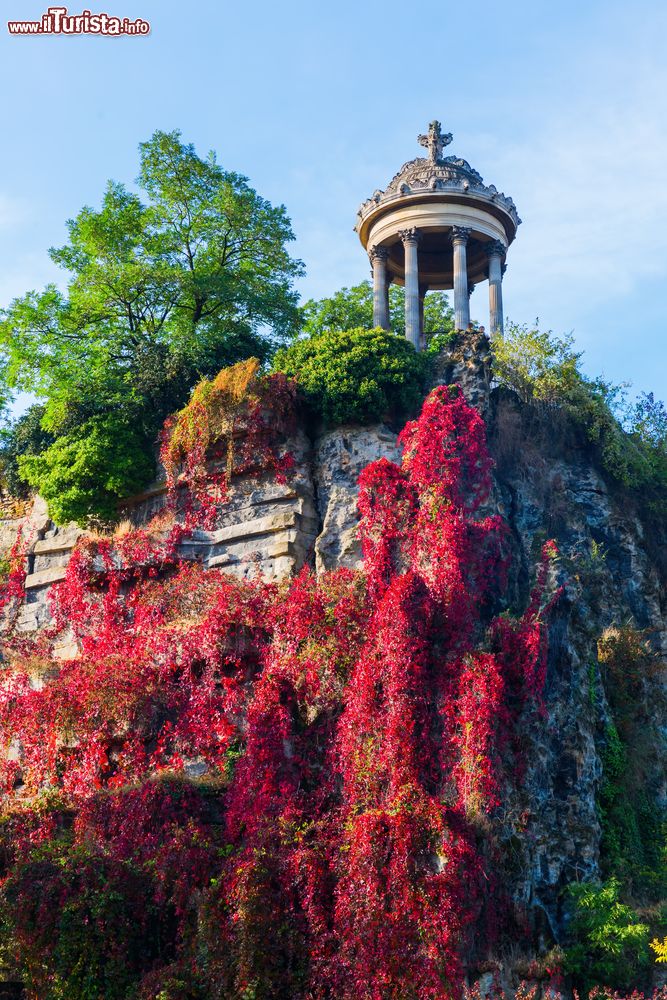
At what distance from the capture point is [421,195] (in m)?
28.2

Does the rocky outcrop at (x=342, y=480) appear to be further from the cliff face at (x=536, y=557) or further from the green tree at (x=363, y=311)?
the green tree at (x=363, y=311)

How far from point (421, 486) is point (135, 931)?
26.7ft

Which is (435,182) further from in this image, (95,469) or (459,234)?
(95,469)

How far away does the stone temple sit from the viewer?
2806 cm

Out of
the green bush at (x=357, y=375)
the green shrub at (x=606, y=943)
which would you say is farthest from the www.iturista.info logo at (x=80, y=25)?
the green shrub at (x=606, y=943)

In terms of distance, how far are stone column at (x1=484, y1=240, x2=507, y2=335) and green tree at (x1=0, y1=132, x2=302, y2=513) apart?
550 centimetres

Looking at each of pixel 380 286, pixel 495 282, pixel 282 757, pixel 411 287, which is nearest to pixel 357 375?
pixel 282 757

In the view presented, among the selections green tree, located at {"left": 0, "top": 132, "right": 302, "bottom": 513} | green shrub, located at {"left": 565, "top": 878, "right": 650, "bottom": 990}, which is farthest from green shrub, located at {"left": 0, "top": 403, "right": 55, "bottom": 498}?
green shrub, located at {"left": 565, "top": 878, "right": 650, "bottom": 990}

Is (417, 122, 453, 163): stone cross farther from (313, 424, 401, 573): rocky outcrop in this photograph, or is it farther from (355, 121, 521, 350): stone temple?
(313, 424, 401, 573): rocky outcrop

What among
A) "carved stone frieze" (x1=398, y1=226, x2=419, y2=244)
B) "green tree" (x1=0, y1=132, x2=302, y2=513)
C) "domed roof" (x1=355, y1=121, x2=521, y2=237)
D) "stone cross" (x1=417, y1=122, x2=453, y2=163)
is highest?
"stone cross" (x1=417, y1=122, x2=453, y2=163)

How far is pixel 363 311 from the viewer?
108 ft

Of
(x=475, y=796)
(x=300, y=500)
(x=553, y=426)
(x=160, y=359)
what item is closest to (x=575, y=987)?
(x=475, y=796)

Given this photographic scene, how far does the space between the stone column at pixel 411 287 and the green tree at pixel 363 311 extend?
2590 mm

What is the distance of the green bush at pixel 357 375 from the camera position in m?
20.1
